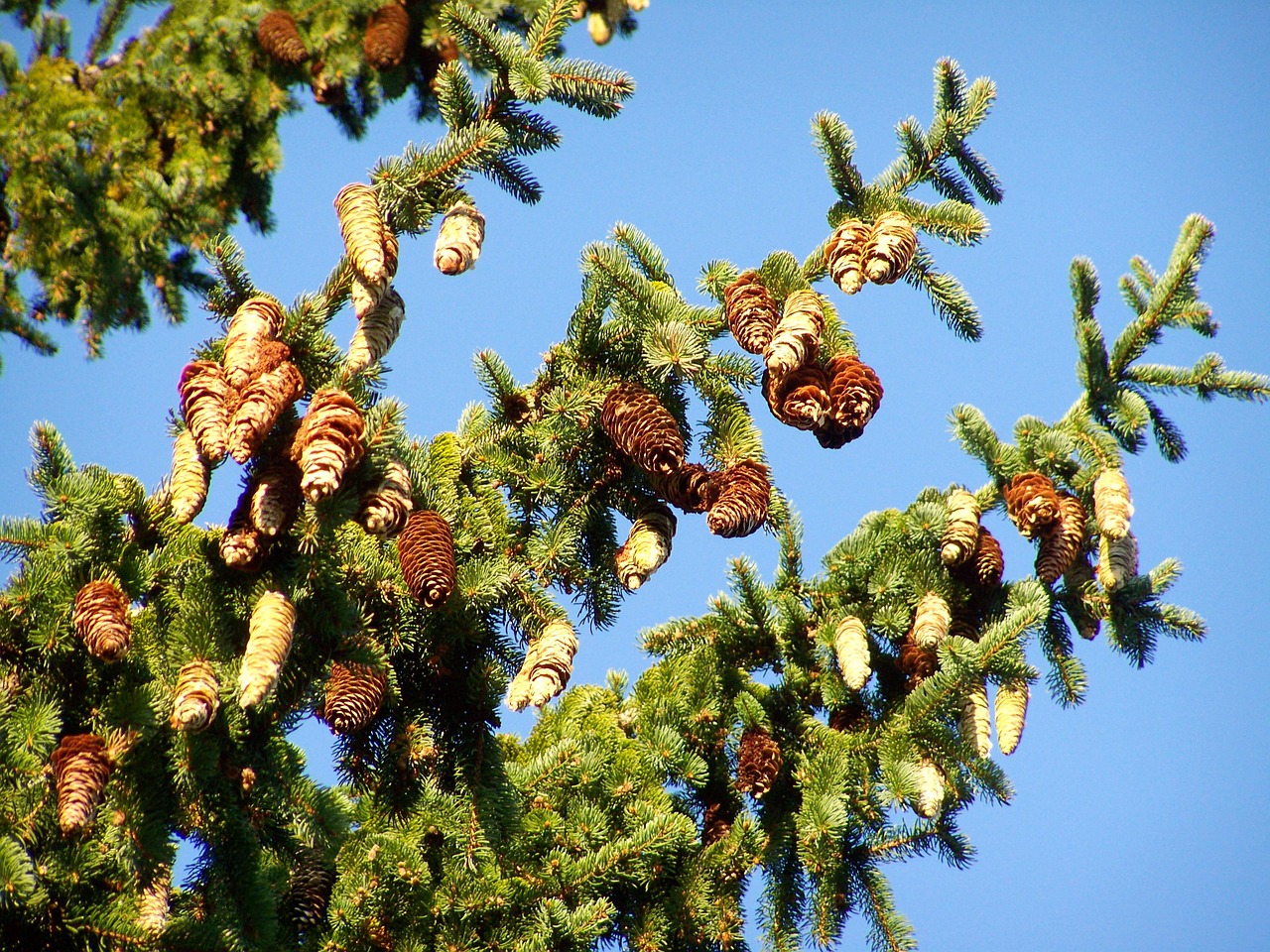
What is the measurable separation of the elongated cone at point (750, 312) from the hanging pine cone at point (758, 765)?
4.68 ft

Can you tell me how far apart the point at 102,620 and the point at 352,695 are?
2.21 feet

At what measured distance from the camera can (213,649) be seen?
102 inches

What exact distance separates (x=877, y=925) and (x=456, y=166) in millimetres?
2833

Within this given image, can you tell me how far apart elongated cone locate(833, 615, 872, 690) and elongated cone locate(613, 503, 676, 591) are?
73 cm

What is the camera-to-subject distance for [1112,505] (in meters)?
3.53

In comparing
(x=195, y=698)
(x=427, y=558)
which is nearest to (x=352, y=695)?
(x=427, y=558)

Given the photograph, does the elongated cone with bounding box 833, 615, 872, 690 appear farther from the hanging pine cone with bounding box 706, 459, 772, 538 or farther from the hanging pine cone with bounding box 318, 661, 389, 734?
the hanging pine cone with bounding box 318, 661, 389, 734

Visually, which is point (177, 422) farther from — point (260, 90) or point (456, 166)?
point (260, 90)

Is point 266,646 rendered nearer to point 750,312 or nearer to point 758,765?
point 750,312

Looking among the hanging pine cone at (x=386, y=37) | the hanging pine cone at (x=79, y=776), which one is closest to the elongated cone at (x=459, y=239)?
the hanging pine cone at (x=79, y=776)

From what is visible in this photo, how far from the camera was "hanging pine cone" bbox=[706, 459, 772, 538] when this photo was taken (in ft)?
9.80

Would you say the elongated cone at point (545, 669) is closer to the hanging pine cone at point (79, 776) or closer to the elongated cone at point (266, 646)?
the elongated cone at point (266, 646)

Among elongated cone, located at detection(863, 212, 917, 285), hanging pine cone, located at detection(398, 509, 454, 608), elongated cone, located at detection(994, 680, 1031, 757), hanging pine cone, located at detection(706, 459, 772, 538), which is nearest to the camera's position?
hanging pine cone, located at detection(398, 509, 454, 608)

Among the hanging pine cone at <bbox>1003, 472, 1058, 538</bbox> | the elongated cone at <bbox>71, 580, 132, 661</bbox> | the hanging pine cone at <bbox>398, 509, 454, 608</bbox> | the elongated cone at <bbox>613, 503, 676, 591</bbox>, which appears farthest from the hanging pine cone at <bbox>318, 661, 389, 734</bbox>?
the hanging pine cone at <bbox>1003, 472, 1058, 538</bbox>
